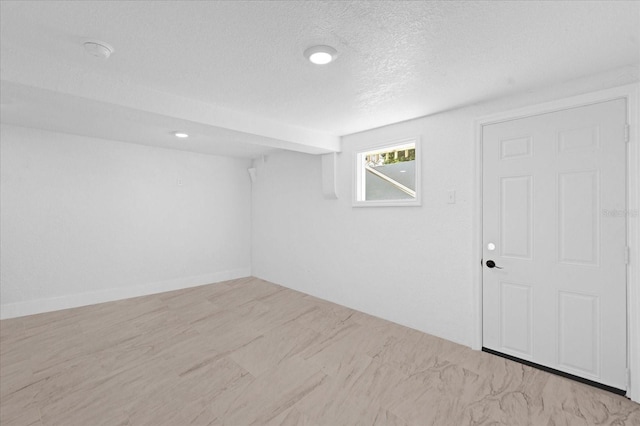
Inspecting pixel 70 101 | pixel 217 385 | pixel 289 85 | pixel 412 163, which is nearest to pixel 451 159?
pixel 412 163

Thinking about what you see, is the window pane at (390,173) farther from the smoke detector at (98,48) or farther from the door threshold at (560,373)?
the smoke detector at (98,48)

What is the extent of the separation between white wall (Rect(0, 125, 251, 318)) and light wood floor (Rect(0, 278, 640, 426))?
663 mm

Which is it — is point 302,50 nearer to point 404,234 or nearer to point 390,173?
point 390,173

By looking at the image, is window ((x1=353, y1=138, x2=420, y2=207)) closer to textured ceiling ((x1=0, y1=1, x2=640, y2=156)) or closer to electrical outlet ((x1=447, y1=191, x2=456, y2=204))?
electrical outlet ((x1=447, y1=191, x2=456, y2=204))

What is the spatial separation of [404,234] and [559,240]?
1.40 m

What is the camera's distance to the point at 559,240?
2.38m

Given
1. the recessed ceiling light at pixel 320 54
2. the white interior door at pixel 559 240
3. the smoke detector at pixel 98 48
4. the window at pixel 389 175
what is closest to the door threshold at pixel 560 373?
the white interior door at pixel 559 240

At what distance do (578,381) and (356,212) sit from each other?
2617 mm

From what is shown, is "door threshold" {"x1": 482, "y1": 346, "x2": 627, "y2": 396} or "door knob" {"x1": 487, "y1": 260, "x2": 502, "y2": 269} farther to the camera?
"door knob" {"x1": 487, "y1": 260, "x2": 502, "y2": 269}

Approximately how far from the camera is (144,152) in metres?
4.68

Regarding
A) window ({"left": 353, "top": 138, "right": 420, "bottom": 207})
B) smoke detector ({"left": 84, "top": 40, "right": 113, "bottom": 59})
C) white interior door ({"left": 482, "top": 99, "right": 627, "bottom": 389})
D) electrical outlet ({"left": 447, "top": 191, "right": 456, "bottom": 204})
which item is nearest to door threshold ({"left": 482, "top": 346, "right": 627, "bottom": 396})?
white interior door ({"left": 482, "top": 99, "right": 627, "bottom": 389})

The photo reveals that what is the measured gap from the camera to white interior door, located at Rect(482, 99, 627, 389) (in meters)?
2.15

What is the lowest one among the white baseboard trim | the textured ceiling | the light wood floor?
the light wood floor

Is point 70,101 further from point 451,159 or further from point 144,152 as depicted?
point 451,159
